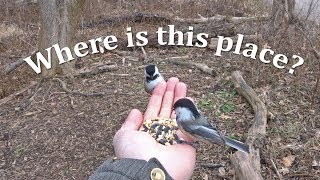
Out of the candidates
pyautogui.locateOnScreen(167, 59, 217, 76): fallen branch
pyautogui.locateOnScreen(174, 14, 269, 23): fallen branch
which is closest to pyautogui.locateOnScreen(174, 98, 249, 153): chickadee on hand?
pyautogui.locateOnScreen(167, 59, 217, 76): fallen branch

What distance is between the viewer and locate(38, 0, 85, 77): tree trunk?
5.48m

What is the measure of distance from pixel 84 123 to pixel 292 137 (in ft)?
7.14

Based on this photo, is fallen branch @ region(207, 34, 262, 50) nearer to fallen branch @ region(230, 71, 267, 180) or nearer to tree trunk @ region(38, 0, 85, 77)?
fallen branch @ region(230, 71, 267, 180)

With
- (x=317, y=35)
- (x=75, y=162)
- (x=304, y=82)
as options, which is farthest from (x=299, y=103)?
(x=75, y=162)

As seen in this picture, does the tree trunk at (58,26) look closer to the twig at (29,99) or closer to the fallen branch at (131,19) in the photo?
the twig at (29,99)

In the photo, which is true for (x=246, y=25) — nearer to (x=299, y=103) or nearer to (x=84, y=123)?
(x=299, y=103)

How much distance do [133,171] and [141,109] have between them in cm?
302

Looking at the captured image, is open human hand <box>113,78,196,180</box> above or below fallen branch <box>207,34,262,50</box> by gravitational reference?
above

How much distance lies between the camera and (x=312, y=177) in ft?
11.9

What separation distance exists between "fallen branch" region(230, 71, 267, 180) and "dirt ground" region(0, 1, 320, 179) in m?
0.10

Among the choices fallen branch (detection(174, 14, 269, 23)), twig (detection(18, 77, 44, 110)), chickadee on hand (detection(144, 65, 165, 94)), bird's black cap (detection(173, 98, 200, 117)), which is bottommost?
fallen branch (detection(174, 14, 269, 23))

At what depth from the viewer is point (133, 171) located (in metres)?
1.82

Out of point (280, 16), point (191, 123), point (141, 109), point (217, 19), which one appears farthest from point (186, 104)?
point (217, 19)

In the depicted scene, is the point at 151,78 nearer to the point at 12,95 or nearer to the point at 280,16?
the point at 12,95
